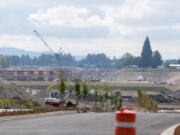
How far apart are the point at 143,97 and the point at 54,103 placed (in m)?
42.9

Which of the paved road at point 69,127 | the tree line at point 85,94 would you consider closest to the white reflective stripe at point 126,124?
the paved road at point 69,127

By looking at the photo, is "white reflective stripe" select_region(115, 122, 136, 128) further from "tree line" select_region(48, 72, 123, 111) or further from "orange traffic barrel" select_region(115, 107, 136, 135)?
"tree line" select_region(48, 72, 123, 111)

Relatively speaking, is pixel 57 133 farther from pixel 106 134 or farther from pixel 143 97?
pixel 143 97

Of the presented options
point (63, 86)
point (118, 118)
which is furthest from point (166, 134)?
point (63, 86)

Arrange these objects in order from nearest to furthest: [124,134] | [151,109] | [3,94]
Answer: [124,134] → [3,94] → [151,109]

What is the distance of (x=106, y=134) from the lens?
21766 mm

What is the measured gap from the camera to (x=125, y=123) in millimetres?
11820

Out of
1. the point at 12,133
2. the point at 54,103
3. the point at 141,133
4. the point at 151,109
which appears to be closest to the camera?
the point at 12,133

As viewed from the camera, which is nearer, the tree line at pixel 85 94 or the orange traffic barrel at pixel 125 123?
the orange traffic barrel at pixel 125 123

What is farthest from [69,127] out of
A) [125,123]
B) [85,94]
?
[85,94]

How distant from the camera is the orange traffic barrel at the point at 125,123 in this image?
38.5 ft

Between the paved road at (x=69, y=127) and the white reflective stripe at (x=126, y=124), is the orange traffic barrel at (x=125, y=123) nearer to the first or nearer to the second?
the white reflective stripe at (x=126, y=124)

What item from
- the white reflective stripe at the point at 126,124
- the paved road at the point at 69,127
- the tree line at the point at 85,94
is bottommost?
the tree line at the point at 85,94

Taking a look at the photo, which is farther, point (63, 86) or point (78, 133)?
point (63, 86)
